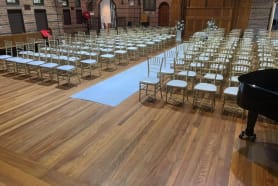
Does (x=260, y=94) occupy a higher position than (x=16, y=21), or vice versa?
(x=16, y=21)

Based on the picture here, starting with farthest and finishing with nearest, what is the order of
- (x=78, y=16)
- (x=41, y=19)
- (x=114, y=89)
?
(x=78, y=16) → (x=41, y=19) → (x=114, y=89)

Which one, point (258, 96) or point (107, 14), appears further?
point (107, 14)

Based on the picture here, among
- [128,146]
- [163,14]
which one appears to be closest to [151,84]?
[128,146]

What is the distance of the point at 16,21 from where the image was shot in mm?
10148

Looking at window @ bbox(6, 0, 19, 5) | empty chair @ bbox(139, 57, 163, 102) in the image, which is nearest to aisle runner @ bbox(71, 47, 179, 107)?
empty chair @ bbox(139, 57, 163, 102)

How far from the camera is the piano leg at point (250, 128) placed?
3234mm

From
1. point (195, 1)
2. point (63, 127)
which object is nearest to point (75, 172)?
point (63, 127)

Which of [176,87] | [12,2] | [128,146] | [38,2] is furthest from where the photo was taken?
[38,2]

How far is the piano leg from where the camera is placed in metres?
3.23

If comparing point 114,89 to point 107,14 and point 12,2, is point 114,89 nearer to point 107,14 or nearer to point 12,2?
point 12,2

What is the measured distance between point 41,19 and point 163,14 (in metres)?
9.04

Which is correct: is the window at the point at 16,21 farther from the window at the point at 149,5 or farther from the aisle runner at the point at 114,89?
the window at the point at 149,5

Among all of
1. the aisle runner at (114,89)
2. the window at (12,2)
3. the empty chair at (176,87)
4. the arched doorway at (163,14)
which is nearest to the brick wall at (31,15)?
the window at (12,2)

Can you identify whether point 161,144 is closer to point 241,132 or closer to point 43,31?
point 241,132
